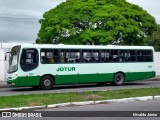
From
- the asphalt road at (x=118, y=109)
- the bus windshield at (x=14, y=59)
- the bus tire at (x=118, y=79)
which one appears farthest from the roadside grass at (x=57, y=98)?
the bus tire at (x=118, y=79)

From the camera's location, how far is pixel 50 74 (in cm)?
2184

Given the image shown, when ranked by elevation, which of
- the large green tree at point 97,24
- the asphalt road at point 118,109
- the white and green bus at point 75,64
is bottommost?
the asphalt road at point 118,109

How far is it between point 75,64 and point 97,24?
43.4ft

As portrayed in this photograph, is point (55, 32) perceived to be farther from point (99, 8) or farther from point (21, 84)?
point (21, 84)

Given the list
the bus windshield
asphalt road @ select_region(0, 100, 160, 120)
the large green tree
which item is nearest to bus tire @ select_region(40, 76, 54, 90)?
the bus windshield

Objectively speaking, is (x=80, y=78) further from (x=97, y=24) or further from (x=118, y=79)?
(x=97, y=24)

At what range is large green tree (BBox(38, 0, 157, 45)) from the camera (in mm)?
34469

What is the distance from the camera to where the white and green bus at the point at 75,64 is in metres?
21.0

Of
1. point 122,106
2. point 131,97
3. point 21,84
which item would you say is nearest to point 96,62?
point 21,84

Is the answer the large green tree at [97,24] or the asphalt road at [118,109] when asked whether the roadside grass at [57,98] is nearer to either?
the asphalt road at [118,109]

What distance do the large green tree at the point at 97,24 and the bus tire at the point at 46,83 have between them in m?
12.8

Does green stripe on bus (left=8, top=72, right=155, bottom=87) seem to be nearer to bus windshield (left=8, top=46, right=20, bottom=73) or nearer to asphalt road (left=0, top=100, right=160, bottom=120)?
bus windshield (left=8, top=46, right=20, bottom=73)

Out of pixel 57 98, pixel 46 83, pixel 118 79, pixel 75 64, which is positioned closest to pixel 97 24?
pixel 118 79

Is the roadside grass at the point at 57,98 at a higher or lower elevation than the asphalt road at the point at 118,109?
higher
